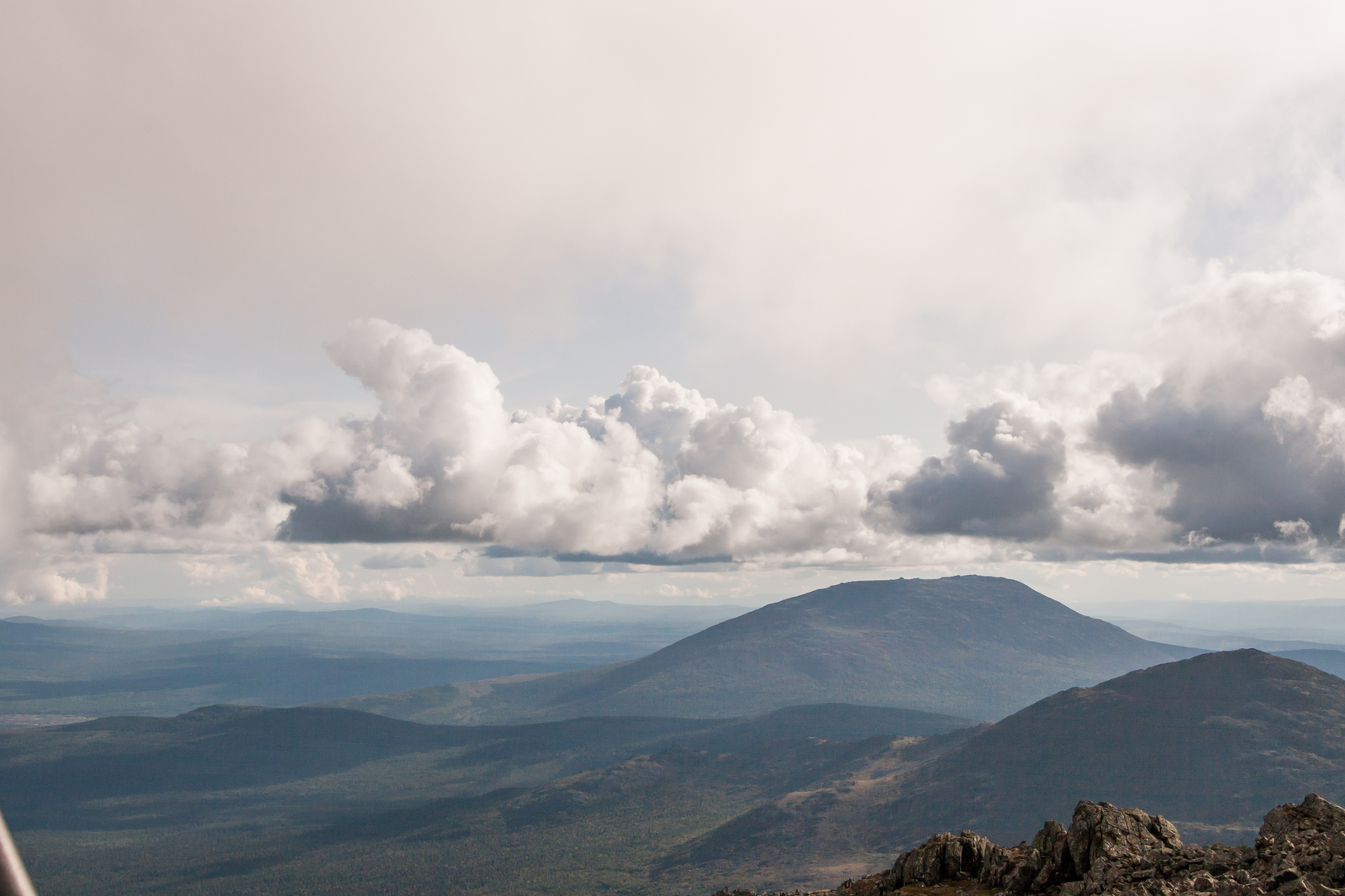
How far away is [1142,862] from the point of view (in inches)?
3334

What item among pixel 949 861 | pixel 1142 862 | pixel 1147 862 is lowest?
pixel 949 861

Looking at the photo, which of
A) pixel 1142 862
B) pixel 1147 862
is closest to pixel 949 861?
pixel 1142 862

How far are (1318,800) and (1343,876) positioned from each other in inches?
807

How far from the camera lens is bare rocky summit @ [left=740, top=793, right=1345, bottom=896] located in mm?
70188

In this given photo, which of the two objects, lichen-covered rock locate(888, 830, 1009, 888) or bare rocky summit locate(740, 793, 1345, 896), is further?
lichen-covered rock locate(888, 830, 1009, 888)

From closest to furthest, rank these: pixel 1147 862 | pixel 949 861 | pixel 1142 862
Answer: pixel 1147 862, pixel 1142 862, pixel 949 861

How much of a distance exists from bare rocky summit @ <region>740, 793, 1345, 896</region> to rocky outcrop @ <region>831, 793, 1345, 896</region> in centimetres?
11

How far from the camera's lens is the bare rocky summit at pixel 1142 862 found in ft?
230

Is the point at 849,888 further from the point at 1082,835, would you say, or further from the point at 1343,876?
the point at 1343,876

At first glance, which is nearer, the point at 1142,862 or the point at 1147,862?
the point at 1147,862

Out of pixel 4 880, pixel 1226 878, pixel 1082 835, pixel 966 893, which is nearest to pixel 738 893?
pixel 966 893

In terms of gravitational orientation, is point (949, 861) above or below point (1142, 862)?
below

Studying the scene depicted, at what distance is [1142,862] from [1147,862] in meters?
0.67

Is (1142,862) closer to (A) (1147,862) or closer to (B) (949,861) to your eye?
(A) (1147,862)
